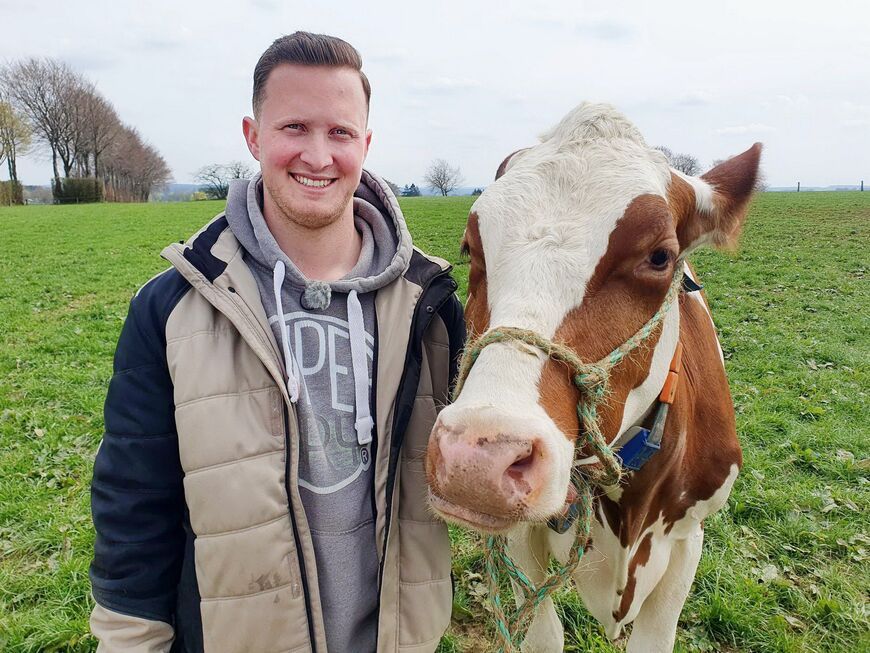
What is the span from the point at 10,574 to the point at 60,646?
0.85 metres

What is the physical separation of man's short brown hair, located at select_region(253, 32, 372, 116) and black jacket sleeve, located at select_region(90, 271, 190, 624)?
2.53 feet

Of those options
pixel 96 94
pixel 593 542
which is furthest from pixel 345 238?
pixel 96 94

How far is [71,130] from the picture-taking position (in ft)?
188

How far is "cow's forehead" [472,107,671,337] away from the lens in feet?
5.44

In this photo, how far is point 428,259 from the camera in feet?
7.20

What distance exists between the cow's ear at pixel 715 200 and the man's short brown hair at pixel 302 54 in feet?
3.96

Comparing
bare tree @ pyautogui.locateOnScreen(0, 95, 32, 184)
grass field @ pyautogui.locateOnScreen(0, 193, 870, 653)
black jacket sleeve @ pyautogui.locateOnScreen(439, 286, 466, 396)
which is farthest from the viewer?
bare tree @ pyautogui.locateOnScreen(0, 95, 32, 184)

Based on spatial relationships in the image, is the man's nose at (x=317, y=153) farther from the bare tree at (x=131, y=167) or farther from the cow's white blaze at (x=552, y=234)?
the bare tree at (x=131, y=167)

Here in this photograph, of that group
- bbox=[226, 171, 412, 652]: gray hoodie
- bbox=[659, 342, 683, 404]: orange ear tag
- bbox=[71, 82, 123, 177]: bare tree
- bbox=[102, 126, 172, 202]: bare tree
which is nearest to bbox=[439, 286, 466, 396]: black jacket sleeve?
bbox=[226, 171, 412, 652]: gray hoodie

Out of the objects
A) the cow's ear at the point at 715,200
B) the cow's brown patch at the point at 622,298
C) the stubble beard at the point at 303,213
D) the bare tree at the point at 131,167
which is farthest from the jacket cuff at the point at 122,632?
the bare tree at the point at 131,167

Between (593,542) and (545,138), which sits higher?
(545,138)

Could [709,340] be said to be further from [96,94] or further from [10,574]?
[96,94]

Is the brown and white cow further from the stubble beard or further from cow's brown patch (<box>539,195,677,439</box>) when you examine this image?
the stubble beard

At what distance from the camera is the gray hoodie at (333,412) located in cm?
190
